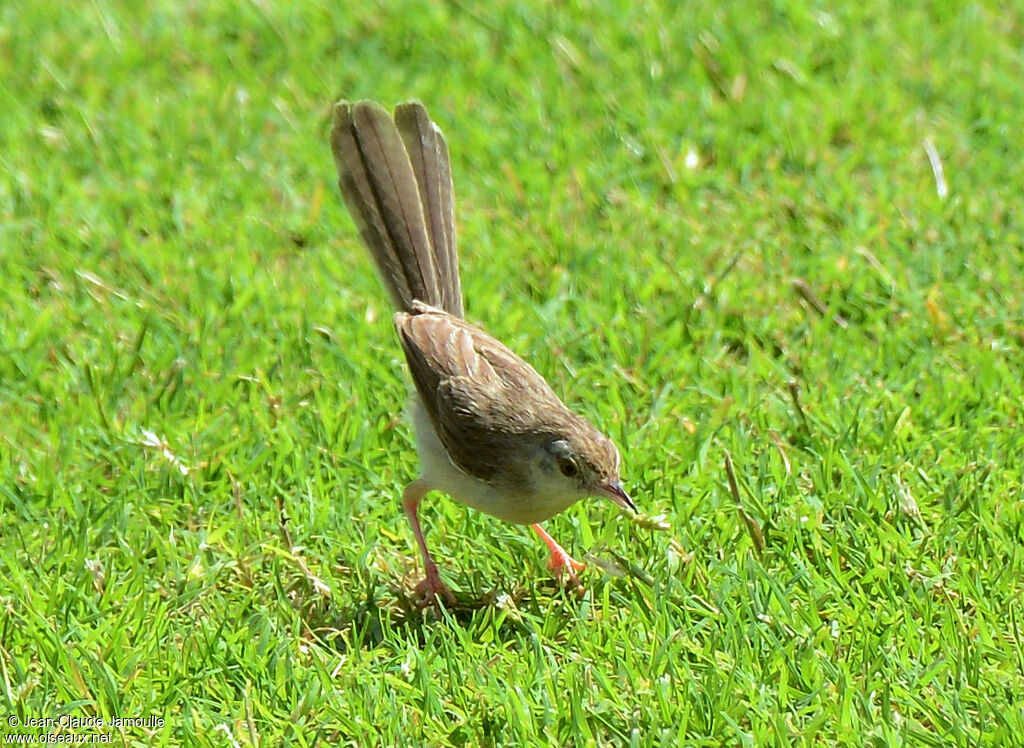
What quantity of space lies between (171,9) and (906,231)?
4.50m

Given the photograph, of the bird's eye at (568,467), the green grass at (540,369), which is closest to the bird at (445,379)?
the bird's eye at (568,467)

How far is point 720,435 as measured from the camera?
600cm

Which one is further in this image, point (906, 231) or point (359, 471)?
point (906, 231)

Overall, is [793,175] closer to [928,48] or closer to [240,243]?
[928,48]

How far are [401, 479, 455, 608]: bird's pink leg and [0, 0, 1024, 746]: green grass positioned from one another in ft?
0.23

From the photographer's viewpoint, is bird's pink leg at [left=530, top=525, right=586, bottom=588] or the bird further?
bird's pink leg at [left=530, top=525, right=586, bottom=588]

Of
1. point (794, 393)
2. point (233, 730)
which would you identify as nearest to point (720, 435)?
point (794, 393)

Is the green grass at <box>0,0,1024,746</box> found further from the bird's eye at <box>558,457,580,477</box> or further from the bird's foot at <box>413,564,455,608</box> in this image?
the bird's eye at <box>558,457,580,477</box>

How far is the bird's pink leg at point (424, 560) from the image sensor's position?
5.13 meters

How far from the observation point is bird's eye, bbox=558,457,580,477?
4.98 meters

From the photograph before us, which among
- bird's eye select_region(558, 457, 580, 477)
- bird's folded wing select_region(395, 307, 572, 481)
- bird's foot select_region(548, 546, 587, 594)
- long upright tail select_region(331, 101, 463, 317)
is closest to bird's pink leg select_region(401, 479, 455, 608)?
bird's folded wing select_region(395, 307, 572, 481)

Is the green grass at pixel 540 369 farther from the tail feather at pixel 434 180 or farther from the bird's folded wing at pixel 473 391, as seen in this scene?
the tail feather at pixel 434 180

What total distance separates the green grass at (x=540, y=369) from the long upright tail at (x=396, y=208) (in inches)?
22.7

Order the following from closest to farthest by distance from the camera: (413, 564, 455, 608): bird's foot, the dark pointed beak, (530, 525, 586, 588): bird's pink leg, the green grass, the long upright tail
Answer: the green grass
the dark pointed beak
(413, 564, 455, 608): bird's foot
(530, 525, 586, 588): bird's pink leg
the long upright tail
